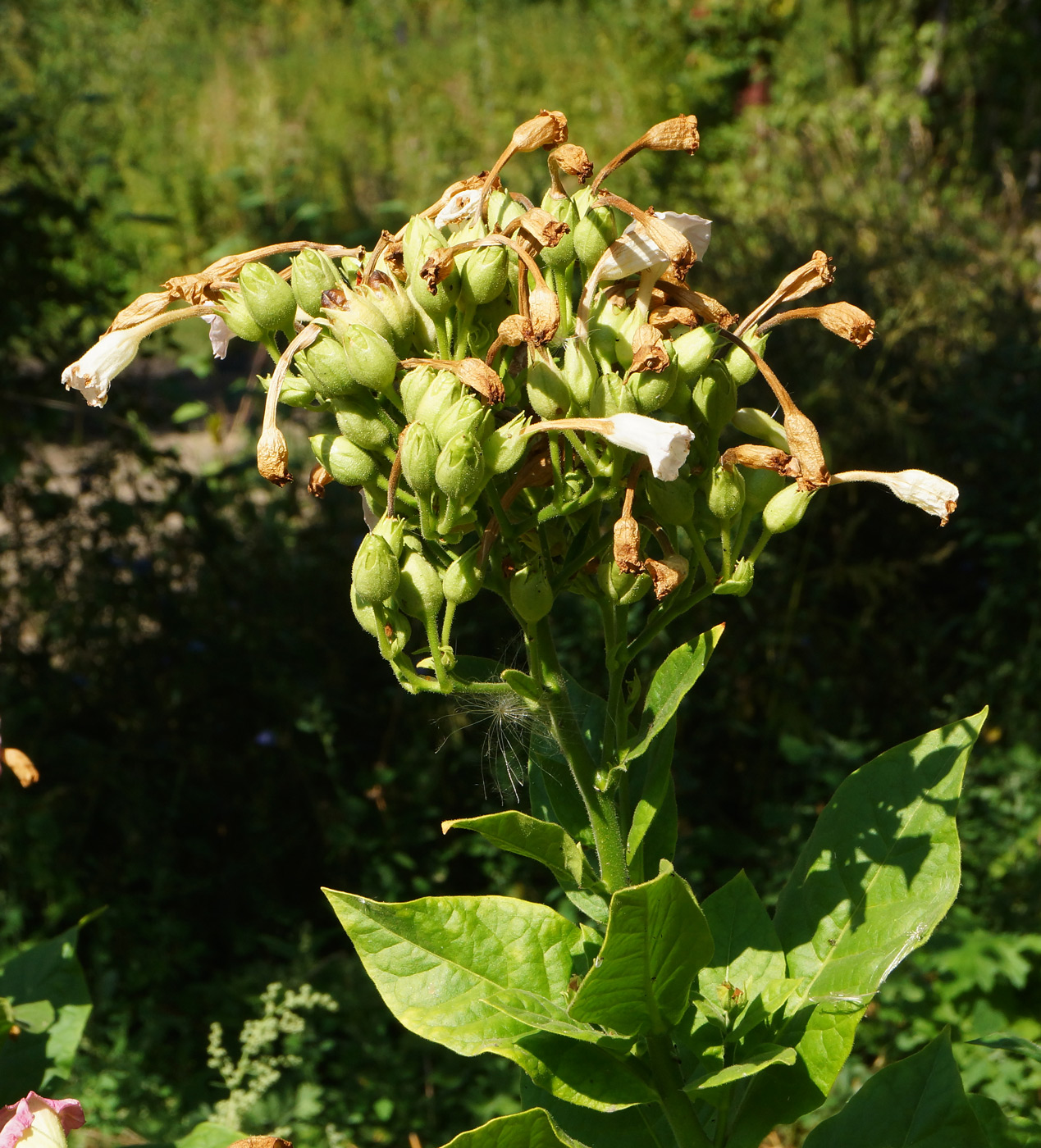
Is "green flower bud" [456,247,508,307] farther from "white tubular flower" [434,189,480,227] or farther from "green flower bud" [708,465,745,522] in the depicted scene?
"green flower bud" [708,465,745,522]

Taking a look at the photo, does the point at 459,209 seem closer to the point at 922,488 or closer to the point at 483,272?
the point at 483,272

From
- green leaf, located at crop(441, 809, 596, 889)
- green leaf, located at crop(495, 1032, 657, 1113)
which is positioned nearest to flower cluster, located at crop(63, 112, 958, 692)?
green leaf, located at crop(441, 809, 596, 889)

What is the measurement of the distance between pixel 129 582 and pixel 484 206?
273 cm

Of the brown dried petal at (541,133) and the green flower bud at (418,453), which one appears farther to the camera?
the brown dried petal at (541,133)

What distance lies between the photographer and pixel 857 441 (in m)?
3.63

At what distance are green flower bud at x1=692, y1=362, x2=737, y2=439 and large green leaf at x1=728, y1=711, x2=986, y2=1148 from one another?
16.2 inches

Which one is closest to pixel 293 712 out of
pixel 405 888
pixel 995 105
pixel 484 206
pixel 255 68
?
pixel 405 888

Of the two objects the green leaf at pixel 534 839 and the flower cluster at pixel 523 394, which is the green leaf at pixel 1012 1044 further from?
the flower cluster at pixel 523 394

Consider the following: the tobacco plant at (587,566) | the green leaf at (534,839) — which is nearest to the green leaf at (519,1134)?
the tobacco plant at (587,566)

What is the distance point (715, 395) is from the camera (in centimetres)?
104

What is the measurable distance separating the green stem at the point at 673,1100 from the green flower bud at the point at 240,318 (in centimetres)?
81

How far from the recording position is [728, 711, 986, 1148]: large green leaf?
1.12 metres

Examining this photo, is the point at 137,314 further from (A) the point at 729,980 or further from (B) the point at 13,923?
(B) the point at 13,923

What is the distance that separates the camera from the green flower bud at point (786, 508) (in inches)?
43.2
